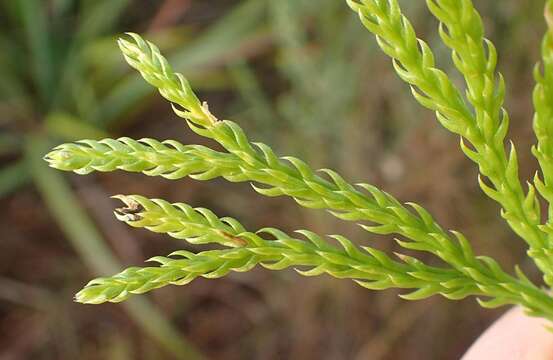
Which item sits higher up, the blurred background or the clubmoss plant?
the clubmoss plant

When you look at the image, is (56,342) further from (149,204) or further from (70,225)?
(149,204)

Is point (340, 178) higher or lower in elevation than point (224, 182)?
higher

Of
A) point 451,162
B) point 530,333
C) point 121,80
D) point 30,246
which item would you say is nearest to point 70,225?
point 30,246

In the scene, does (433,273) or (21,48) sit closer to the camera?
(433,273)

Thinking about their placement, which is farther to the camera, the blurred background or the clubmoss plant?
the blurred background
